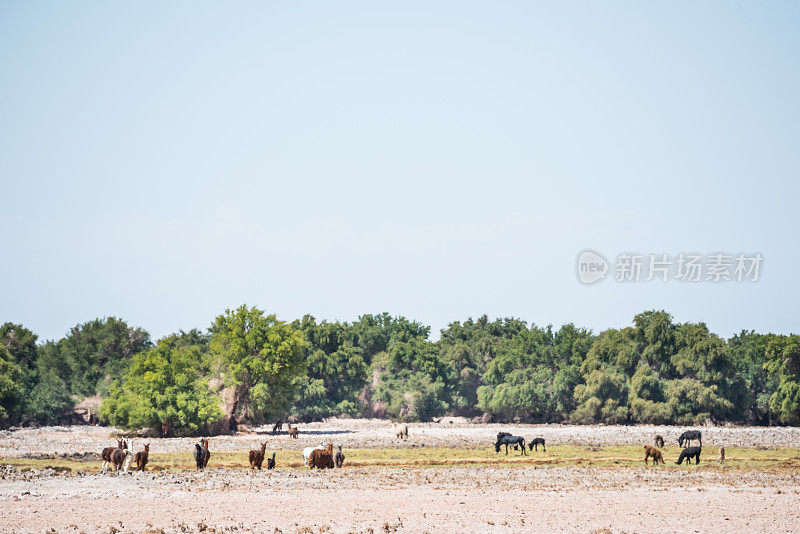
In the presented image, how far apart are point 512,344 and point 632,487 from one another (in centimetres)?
7078

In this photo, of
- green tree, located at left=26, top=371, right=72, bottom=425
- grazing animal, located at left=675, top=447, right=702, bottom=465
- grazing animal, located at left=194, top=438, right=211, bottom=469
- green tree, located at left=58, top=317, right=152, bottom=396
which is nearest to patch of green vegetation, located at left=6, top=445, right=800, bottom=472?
grazing animal, located at left=675, top=447, right=702, bottom=465

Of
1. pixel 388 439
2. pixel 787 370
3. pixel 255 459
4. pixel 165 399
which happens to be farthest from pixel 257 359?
pixel 787 370

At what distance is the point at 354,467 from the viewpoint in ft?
139

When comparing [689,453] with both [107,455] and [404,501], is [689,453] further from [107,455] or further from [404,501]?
[107,455]

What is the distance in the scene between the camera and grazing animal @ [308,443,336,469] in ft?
132

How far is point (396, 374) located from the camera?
10856cm

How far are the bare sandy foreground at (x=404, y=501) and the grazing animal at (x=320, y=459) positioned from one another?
152 centimetres

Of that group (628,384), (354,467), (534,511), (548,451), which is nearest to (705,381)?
(628,384)

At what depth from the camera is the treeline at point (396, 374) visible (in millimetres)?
69375

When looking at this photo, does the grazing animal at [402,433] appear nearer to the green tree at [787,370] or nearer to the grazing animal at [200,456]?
the grazing animal at [200,456]

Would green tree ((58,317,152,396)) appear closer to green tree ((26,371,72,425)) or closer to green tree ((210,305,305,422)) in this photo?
green tree ((26,371,72,425))

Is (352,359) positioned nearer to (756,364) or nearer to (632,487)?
(756,364)

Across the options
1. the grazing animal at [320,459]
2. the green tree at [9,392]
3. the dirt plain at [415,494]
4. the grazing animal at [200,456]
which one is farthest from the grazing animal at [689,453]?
the green tree at [9,392]

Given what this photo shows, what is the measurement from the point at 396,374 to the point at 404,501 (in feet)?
261
